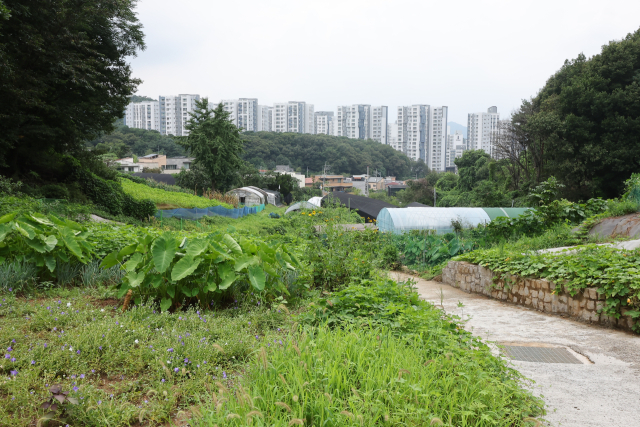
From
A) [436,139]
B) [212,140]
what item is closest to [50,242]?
[212,140]

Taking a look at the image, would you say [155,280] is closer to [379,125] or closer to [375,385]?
[375,385]

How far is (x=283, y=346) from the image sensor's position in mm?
2531

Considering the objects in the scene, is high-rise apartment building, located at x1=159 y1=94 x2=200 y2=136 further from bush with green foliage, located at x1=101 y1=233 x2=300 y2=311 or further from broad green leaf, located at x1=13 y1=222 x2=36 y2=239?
bush with green foliage, located at x1=101 y1=233 x2=300 y2=311

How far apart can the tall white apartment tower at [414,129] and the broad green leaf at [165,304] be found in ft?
449

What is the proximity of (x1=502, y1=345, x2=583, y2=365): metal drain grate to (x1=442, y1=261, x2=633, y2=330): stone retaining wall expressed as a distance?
1.31 meters

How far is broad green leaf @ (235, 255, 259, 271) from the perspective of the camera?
3341 millimetres

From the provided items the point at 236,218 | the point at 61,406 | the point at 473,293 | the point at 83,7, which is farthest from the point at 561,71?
the point at 61,406

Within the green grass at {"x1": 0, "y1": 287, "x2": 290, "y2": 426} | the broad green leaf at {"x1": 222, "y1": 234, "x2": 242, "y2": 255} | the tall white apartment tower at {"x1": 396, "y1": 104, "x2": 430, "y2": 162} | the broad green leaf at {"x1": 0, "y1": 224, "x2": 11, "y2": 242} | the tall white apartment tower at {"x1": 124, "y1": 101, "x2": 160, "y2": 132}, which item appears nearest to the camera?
the green grass at {"x1": 0, "y1": 287, "x2": 290, "y2": 426}

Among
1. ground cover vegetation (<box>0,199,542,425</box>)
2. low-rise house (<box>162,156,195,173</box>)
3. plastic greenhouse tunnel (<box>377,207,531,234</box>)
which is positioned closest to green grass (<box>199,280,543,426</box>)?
ground cover vegetation (<box>0,199,542,425</box>)

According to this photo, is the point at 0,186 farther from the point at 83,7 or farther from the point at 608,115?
the point at 608,115

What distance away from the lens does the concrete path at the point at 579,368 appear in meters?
2.56

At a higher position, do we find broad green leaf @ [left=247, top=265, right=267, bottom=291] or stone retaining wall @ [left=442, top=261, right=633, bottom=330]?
broad green leaf @ [left=247, top=265, right=267, bottom=291]

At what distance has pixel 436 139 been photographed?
13288cm

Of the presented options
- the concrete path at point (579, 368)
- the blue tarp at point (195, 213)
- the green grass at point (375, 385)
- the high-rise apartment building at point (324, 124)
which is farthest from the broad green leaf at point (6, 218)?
the high-rise apartment building at point (324, 124)
